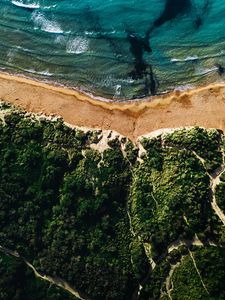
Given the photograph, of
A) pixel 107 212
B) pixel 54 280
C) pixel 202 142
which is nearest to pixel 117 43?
pixel 202 142

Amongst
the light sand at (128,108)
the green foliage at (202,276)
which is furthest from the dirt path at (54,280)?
the light sand at (128,108)

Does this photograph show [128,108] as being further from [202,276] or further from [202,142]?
[202,276]

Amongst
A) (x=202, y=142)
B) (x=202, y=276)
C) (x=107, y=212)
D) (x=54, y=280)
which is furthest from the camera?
(x=202, y=142)

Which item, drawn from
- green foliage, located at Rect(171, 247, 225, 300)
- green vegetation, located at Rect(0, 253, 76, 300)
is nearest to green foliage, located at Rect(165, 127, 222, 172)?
green foliage, located at Rect(171, 247, 225, 300)

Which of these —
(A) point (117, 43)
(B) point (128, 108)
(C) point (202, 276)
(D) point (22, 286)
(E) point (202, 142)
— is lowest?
(D) point (22, 286)

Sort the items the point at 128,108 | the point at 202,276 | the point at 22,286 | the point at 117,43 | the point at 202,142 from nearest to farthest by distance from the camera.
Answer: the point at 202,276 → the point at 22,286 → the point at 202,142 → the point at 128,108 → the point at 117,43

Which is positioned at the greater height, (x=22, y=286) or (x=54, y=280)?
(x=54, y=280)

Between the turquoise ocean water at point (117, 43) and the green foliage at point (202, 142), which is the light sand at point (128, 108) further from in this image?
the green foliage at point (202, 142)
